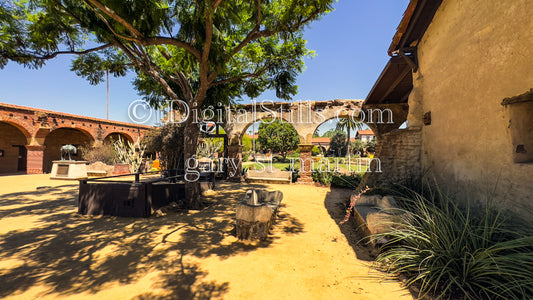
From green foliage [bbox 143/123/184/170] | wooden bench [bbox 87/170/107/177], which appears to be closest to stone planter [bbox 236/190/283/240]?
green foliage [bbox 143/123/184/170]

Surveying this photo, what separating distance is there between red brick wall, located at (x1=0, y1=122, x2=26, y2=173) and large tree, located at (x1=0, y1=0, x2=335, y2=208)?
15752 mm

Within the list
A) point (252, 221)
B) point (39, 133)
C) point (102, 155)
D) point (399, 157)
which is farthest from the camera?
point (102, 155)

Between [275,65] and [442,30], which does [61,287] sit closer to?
[275,65]

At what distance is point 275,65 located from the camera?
6.75 metres

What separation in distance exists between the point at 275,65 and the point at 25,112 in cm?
1707

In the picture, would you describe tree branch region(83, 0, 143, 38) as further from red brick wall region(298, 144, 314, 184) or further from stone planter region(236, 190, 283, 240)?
red brick wall region(298, 144, 314, 184)

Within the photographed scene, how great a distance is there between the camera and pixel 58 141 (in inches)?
703

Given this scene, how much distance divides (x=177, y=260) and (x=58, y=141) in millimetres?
22808

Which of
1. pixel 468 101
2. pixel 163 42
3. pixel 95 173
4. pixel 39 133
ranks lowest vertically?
pixel 95 173

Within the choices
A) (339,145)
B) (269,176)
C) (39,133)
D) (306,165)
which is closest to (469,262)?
(306,165)

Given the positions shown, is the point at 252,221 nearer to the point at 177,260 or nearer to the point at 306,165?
the point at 177,260

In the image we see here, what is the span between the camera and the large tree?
13.3ft

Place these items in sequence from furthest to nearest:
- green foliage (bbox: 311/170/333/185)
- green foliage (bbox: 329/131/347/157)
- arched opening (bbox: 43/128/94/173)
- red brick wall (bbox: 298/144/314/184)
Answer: green foliage (bbox: 329/131/347/157) < arched opening (bbox: 43/128/94/173) < red brick wall (bbox: 298/144/314/184) < green foliage (bbox: 311/170/333/185)

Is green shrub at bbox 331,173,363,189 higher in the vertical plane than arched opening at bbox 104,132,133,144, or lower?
lower
